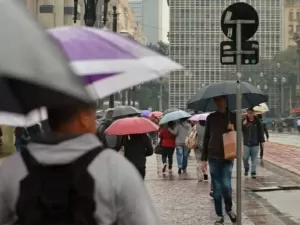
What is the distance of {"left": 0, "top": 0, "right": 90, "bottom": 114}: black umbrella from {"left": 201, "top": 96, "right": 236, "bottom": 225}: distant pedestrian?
20.9 feet


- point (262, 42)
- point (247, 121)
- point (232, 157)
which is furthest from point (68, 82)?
point (262, 42)

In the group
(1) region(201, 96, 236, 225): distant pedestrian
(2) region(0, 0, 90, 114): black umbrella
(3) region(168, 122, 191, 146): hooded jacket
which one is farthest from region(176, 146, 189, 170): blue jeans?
(2) region(0, 0, 90, 114): black umbrella

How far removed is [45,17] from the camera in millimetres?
49812

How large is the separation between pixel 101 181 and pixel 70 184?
0.38 feet

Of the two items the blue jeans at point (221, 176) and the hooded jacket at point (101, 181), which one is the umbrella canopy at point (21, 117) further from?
the blue jeans at point (221, 176)

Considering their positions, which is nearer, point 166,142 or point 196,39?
point 166,142

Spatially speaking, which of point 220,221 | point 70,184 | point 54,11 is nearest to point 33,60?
point 70,184

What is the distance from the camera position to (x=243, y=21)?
8570mm

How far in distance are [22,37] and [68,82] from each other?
0.66 feet

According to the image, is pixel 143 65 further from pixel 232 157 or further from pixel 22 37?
pixel 232 157

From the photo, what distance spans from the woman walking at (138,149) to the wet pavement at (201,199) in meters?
0.91

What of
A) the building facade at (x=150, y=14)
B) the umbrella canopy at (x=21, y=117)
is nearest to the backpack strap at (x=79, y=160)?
the umbrella canopy at (x=21, y=117)

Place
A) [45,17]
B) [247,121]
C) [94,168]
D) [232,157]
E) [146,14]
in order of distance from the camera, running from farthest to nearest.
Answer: [146,14] < [45,17] < [247,121] < [232,157] < [94,168]

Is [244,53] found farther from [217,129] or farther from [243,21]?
[217,129]
